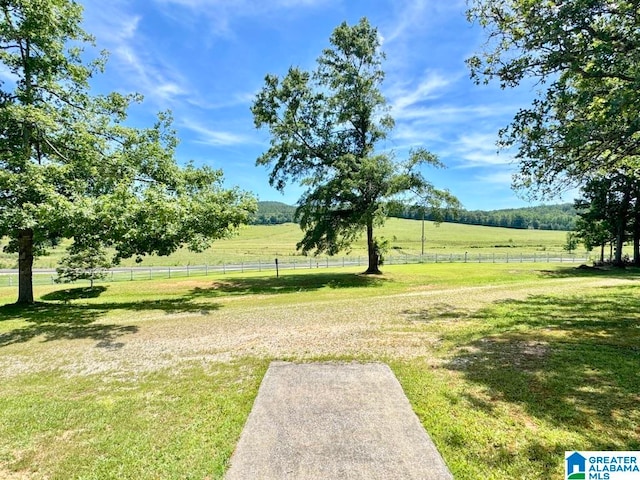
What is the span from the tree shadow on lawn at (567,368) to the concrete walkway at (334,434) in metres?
1.19

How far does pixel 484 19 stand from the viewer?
8961 millimetres

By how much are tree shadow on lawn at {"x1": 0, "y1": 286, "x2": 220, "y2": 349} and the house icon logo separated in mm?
8321

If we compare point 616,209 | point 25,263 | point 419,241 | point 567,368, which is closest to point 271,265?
point 25,263

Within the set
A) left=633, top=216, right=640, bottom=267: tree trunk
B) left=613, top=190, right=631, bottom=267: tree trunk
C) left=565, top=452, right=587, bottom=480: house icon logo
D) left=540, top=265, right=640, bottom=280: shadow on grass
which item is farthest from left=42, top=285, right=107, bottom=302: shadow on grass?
left=633, top=216, right=640, bottom=267: tree trunk

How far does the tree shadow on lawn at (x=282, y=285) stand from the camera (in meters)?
17.4

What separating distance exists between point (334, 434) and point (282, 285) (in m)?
15.6

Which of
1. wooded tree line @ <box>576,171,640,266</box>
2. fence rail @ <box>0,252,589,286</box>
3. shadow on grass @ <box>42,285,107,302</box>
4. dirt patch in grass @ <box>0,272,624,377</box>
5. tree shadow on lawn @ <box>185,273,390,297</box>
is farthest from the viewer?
fence rail @ <box>0,252,589,286</box>

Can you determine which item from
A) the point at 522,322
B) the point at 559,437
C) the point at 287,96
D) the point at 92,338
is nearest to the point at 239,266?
the point at 287,96

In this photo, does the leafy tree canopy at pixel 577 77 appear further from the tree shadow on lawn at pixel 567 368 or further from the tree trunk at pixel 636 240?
the tree trunk at pixel 636 240

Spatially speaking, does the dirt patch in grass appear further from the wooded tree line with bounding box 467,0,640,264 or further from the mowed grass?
the wooded tree line with bounding box 467,0,640,264

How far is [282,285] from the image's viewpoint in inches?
763

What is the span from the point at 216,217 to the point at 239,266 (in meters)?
22.7
